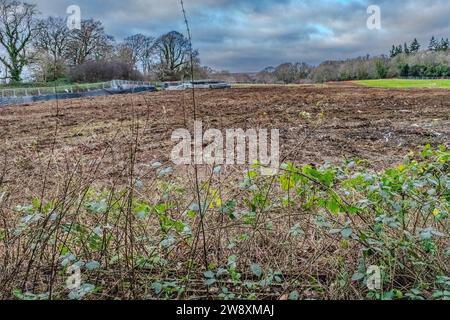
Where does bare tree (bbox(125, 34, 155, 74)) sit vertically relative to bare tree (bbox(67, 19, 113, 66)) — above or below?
below

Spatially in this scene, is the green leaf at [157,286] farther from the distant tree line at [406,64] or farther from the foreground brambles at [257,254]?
the distant tree line at [406,64]

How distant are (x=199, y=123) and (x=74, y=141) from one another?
Answer: 3063 millimetres

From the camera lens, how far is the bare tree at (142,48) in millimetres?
5293

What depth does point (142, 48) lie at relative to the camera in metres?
5.52

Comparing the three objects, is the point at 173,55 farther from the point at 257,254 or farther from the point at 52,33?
the point at 52,33

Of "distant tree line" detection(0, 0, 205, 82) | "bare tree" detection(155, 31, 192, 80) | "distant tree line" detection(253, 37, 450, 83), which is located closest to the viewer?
"bare tree" detection(155, 31, 192, 80)

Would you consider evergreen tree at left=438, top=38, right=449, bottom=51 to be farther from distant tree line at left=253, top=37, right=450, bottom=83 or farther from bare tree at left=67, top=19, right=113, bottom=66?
bare tree at left=67, top=19, right=113, bottom=66

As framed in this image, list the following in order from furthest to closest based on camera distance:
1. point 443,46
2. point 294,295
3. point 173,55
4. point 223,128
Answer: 1. point 443,46
2. point 223,128
3. point 173,55
4. point 294,295

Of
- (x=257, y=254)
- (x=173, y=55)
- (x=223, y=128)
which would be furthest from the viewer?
(x=223, y=128)

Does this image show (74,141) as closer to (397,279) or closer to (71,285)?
(71,285)

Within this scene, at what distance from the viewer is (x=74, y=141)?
28.5 feet

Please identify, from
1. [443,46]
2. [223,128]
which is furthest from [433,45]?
[223,128]

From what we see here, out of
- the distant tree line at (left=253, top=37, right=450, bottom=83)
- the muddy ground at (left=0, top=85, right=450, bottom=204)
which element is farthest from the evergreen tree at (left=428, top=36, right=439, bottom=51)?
the muddy ground at (left=0, top=85, right=450, bottom=204)

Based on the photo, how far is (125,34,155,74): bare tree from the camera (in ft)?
17.4
